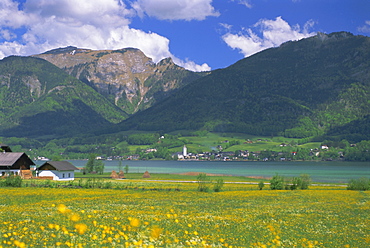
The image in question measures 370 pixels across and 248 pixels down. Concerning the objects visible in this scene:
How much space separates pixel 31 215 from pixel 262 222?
14.0 meters

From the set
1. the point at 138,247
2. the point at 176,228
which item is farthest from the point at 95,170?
the point at 138,247

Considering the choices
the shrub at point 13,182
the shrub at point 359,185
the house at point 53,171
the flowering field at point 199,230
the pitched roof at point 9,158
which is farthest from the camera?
the house at point 53,171

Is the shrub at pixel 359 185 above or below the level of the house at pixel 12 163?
below

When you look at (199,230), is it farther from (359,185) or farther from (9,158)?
(9,158)

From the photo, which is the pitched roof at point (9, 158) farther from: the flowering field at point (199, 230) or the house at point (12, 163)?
the flowering field at point (199, 230)

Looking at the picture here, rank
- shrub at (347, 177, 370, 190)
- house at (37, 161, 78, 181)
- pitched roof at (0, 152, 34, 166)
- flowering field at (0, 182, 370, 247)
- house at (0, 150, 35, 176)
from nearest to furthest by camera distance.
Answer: flowering field at (0, 182, 370, 247) < shrub at (347, 177, 370, 190) < house at (0, 150, 35, 176) < pitched roof at (0, 152, 34, 166) < house at (37, 161, 78, 181)

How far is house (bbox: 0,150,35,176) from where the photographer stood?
95688mm

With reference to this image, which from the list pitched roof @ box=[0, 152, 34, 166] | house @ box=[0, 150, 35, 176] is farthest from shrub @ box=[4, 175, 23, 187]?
pitched roof @ box=[0, 152, 34, 166]

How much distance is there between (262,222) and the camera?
2783 cm

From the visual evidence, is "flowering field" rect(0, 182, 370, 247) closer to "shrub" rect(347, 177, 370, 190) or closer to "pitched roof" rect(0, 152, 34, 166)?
"shrub" rect(347, 177, 370, 190)

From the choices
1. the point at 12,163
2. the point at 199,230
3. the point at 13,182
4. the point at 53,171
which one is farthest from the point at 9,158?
the point at 199,230

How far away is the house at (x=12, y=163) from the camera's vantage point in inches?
3767

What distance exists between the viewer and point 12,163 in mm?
95812

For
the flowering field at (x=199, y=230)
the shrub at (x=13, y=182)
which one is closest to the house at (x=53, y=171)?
the shrub at (x=13, y=182)
